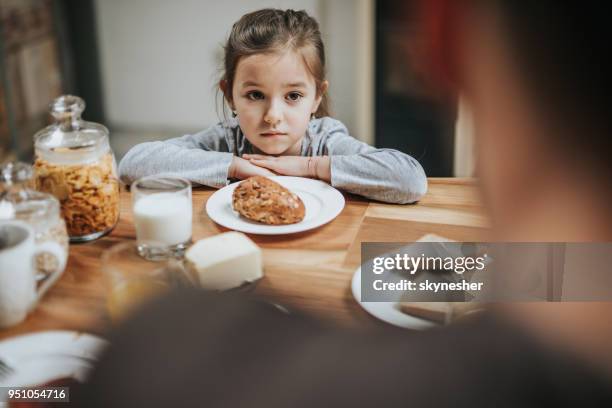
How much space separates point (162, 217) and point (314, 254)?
0.18 m

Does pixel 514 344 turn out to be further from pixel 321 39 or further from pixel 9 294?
pixel 321 39

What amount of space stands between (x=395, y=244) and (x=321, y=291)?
134 millimetres

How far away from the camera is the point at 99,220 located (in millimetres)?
732

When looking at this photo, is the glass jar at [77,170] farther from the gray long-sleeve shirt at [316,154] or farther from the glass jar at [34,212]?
the gray long-sleeve shirt at [316,154]

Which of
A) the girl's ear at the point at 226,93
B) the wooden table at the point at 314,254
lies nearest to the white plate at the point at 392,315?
the wooden table at the point at 314,254

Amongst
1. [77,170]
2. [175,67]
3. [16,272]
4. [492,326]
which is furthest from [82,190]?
[175,67]

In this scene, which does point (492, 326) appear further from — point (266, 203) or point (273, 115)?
point (273, 115)

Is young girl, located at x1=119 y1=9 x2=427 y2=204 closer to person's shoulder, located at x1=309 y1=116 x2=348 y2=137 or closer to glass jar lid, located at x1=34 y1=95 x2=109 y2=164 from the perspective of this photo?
person's shoulder, located at x1=309 y1=116 x2=348 y2=137

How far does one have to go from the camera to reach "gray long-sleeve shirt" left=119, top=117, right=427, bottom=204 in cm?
85

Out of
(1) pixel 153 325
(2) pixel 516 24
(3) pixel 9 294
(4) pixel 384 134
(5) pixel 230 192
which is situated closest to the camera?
(2) pixel 516 24

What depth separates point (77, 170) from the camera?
0.70 meters

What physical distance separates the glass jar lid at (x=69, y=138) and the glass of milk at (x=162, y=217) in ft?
0.24

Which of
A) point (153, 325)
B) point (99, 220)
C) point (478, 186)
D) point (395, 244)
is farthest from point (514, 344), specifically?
point (99, 220)

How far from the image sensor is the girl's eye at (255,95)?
101 centimetres
